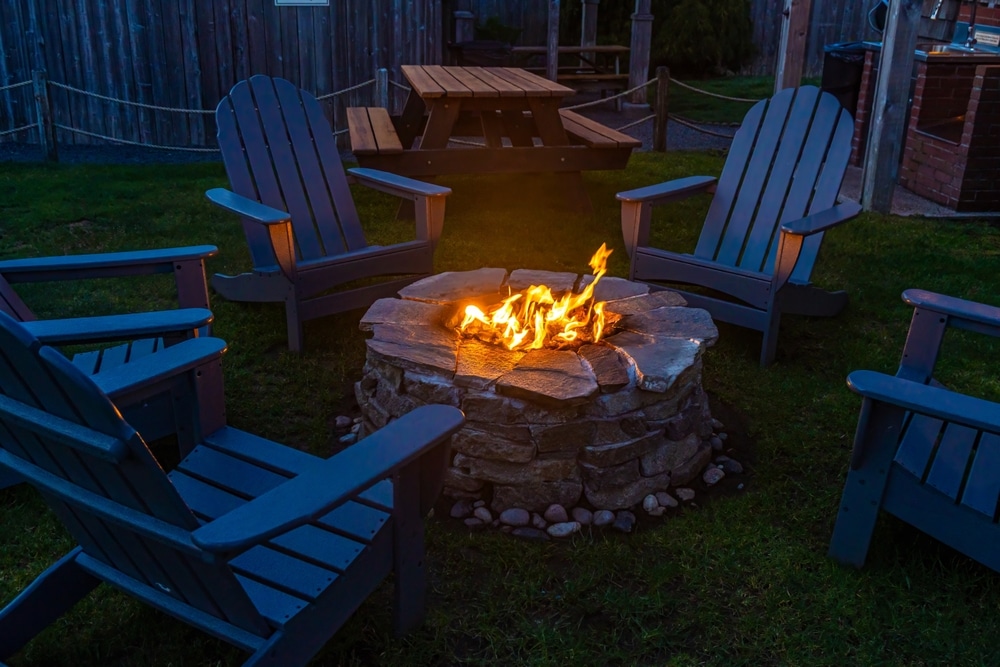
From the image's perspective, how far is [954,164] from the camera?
5969 millimetres

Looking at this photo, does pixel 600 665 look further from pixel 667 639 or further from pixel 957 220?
pixel 957 220

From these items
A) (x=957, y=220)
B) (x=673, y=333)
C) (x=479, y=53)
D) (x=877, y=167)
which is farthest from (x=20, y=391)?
(x=479, y=53)

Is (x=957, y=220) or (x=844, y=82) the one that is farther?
(x=844, y=82)

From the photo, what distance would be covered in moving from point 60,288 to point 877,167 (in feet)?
16.1

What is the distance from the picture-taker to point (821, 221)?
11.3 feet

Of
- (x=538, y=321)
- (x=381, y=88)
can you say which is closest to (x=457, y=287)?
(x=538, y=321)

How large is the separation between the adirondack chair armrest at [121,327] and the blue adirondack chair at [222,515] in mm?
358

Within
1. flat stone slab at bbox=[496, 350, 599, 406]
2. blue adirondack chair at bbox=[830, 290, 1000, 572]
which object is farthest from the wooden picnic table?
blue adirondack chair at bbox=[830, 290, 1000, 572]

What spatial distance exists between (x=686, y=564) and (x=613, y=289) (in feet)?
3.94

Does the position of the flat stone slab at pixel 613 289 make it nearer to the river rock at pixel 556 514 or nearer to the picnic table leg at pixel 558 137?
the river rock at pixel 556 514

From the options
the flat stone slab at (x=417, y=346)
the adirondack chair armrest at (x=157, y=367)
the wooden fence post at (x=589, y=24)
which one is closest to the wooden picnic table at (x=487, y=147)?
the flat stone slab at (x=417, y=346)

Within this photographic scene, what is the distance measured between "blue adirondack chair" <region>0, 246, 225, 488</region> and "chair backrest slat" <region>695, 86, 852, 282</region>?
2335mm

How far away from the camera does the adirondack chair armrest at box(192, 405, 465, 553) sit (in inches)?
56.1

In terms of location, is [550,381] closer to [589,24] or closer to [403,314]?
[403,314]
